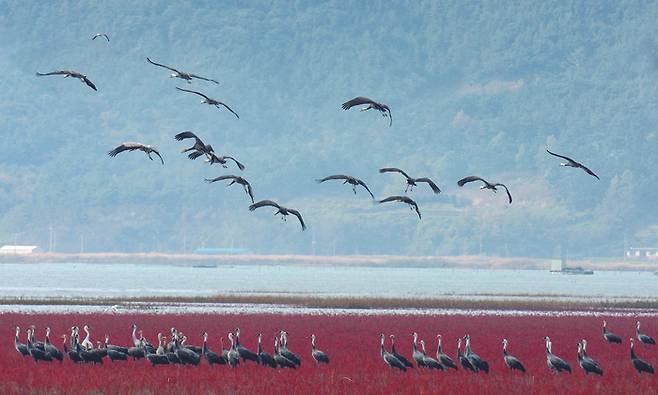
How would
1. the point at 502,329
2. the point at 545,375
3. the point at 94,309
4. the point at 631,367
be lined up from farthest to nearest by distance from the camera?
the point at 94,309
the point at 502,329
the point at 631,367
the point at 545,375

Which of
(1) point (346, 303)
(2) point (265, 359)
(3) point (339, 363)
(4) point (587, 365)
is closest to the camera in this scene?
(4) point (587, 365)

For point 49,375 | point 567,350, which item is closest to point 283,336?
point 49,375

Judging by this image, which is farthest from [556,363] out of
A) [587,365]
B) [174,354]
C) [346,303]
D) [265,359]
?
[346,303]

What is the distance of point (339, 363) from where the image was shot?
49.2 meters

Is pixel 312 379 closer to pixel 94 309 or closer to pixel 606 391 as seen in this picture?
pixel 606 391

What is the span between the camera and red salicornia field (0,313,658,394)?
4138 cm

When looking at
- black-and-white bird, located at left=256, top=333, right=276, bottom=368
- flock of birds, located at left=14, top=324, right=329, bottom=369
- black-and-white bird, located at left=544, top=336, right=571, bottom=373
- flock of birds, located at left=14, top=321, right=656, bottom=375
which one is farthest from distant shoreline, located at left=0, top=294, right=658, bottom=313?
black-and-white bird, located at left=544, top=336, right=571, bottom=373

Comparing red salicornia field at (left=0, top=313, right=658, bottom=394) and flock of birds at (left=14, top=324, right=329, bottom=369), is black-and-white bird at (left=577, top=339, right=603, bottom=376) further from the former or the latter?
flock of birds at (left=14, top=324, right=329, bottom=369)

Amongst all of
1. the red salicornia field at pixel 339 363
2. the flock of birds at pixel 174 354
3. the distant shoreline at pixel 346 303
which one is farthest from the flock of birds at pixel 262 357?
the distant shoreline at pixel 346 303

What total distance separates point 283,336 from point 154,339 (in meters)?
14.1

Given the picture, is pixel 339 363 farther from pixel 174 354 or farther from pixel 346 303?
pixel 346 303

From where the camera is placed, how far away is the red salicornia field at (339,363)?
4138 centimetres

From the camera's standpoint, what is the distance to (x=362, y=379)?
145 ft

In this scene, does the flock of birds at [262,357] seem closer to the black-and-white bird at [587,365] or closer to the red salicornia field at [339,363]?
the black-and-white bird at [587,365]
